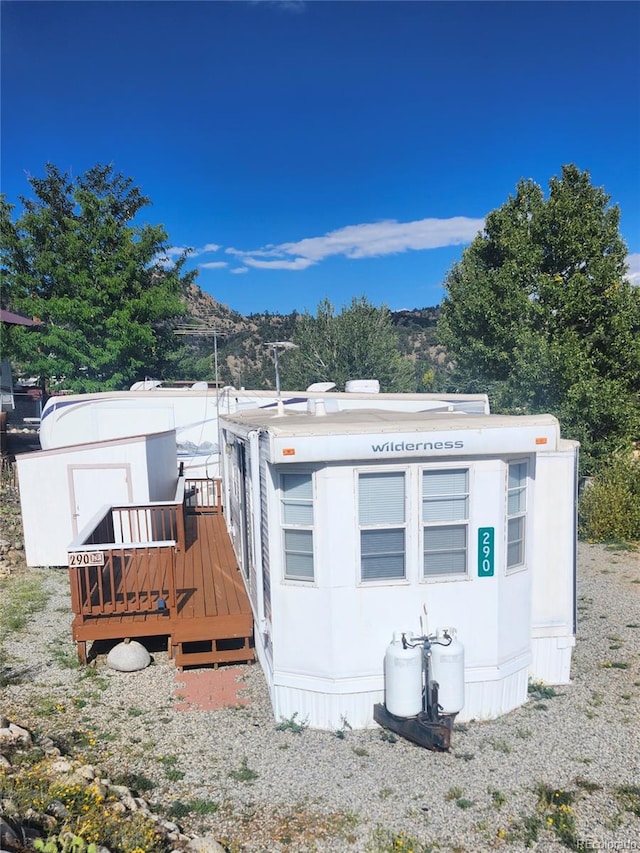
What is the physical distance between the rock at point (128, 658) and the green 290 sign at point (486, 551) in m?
4.34

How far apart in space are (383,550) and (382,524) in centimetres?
28

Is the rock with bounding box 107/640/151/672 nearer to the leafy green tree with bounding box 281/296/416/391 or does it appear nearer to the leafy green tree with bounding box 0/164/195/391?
the leafy green tree with bounding box 0/164/195/391

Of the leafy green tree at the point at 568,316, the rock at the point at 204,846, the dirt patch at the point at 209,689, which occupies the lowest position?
the dirt patch at the point at 209,689

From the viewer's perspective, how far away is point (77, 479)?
11102 mm

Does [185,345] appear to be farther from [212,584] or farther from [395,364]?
[212,584]

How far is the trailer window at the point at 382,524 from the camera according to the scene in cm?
553

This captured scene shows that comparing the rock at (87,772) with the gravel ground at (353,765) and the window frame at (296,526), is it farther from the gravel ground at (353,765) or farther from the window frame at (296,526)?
the window frame at (296,526)

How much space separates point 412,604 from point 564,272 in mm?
14406

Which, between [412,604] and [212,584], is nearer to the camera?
[412,604]

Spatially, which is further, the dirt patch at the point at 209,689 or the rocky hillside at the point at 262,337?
the rocky hillside at the point at 262,337

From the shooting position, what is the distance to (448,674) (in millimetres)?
5438

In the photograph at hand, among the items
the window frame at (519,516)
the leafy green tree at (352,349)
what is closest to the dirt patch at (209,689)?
the window frame at (519,516)

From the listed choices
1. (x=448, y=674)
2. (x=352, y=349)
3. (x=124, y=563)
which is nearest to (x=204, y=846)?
(x=448, y=674)

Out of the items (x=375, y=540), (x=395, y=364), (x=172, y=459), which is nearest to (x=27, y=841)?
(x=375, y=540)
